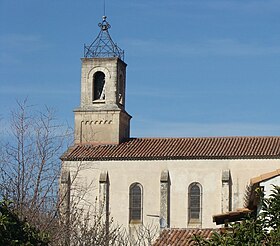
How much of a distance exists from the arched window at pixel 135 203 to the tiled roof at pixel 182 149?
198cm

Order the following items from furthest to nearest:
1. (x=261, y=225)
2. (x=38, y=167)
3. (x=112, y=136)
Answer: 1. (x=112, y=136)
2. (x=38, y=167)
3. (x=261, y=225)

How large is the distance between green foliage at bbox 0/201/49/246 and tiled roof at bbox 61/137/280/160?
3588 centimetres

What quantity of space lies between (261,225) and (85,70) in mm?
45329

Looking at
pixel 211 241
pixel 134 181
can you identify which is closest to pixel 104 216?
pixel 134 181

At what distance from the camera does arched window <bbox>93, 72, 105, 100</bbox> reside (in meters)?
60.2

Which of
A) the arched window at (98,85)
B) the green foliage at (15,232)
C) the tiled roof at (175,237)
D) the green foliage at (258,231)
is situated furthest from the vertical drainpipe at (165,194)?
the green foliage at (258,231)

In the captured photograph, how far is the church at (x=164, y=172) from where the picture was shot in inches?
2130

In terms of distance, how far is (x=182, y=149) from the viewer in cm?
5578

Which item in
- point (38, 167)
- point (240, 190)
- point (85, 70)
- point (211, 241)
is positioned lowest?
point (211, 241)

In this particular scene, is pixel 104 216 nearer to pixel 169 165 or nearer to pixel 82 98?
pixel 169 165

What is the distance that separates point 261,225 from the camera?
15.4 m

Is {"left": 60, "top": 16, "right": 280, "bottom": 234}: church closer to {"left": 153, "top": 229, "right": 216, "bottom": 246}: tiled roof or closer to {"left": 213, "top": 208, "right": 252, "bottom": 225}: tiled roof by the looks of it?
{"left": 153, "top": 229, "right": 216, "bottom": 246}: tiled roof

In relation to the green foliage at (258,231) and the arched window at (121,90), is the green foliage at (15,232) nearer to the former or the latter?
the green foliage at (258,231)

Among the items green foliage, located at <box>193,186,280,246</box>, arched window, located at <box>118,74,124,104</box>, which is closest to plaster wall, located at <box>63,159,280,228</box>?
arched window, located at <box>118,74,124,104</box>
